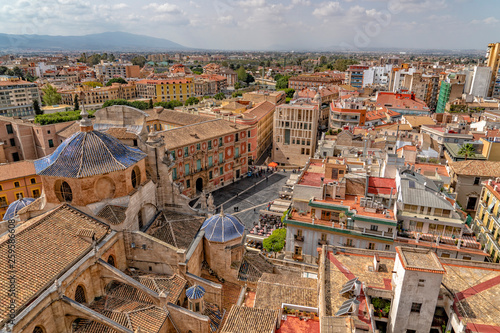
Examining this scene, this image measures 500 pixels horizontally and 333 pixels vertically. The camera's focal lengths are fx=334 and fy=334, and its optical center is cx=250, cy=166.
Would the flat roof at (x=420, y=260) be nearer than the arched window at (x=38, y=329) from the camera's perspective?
Yes

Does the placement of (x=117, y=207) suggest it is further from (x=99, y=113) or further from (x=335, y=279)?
(x=335, y=279)

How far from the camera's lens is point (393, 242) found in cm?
2806

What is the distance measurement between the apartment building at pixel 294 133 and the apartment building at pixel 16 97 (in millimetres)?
86211

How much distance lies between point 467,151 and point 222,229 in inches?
1526

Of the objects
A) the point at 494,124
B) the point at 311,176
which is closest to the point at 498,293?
the point at 311,176

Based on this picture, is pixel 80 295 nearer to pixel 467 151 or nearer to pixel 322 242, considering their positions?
pixel 322 242

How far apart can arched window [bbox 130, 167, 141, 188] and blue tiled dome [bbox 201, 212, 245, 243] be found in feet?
20.9

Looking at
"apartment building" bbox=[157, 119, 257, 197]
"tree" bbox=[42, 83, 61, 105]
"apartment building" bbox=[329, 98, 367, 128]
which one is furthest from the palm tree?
"tree" bbox=[42, 83, 61, 105]

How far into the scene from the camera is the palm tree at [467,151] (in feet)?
152

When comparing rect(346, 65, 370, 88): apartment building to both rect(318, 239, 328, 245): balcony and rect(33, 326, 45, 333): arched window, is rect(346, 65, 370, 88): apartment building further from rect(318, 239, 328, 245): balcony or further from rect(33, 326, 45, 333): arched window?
rect(33, 326, 45, 333): arched window

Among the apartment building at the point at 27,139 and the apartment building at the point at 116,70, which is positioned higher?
the apartment building at the point at 116,70

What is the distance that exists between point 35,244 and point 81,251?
7.87 ft

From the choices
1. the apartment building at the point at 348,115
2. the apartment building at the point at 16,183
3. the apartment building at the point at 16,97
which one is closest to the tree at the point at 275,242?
the apartment building at the point at 16,183

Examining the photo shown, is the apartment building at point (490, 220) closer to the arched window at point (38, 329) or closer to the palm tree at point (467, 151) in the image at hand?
the palm tree at point (467, 151)
